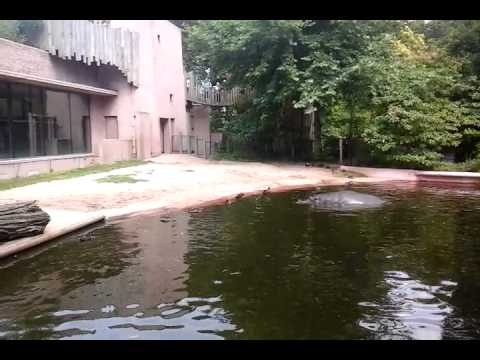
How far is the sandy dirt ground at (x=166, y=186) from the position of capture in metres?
12.0

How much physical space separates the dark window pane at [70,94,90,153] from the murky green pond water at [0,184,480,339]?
13.5 meters

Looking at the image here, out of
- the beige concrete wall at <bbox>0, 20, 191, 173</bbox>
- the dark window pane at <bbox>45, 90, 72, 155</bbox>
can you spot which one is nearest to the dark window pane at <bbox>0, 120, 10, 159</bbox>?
the beige concrete wall at <bbox>0, 20, 191, 173</bbox>

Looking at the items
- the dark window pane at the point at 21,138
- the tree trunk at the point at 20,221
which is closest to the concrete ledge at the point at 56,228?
the tree trunk at the point at 20,221

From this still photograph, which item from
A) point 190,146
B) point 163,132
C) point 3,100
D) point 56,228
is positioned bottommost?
point 56,228

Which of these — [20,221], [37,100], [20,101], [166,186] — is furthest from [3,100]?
[20,221]

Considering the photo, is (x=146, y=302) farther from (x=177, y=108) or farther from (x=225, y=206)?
(x=177, y=108)

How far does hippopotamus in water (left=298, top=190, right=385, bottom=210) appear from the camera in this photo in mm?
12115

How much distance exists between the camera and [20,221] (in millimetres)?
8086

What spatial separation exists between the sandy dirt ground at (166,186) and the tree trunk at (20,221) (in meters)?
2.33

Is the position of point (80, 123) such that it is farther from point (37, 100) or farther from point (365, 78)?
point (365, 78)

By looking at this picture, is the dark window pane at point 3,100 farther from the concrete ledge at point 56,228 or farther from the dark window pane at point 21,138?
the concrete ledge at point 56,228

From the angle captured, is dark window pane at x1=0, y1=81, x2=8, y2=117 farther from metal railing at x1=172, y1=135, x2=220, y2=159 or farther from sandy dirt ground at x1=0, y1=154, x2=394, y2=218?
metal railing at x1=172, y1=135, x2=220, y2=159

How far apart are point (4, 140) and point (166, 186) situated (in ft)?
23.9

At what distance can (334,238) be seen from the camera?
8.67 metres
